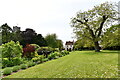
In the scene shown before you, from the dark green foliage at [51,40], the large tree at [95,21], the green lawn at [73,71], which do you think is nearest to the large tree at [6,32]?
the dark green foliage at [51,40]

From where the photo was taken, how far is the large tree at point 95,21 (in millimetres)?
32438

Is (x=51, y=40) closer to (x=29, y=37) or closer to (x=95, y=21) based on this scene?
(x=29, y=37)

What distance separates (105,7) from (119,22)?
4788 mm

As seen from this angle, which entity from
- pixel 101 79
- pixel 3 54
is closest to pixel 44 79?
pixel 101 79

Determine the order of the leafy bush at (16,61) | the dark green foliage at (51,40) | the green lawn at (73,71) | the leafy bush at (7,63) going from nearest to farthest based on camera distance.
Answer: the green lawn at (73,71) < the leafy bush at (7,63) < the leafy bush at (16,61) < the dark green foliage at (51,40)

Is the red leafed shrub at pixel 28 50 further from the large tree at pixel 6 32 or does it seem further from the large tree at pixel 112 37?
the large tree at pixel 6 32

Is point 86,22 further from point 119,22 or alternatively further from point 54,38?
point 54,38

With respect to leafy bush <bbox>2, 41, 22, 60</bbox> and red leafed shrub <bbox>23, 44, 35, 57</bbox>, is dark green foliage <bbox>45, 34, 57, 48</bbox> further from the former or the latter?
leafy bush <bbox>2, 41, 22, 60</bbox>

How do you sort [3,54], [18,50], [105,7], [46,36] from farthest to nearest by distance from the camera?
1. [46,36]
2. [105,7]
3. [18,50]
4. [3,54]

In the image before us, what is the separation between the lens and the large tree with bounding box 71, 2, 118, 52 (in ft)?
106

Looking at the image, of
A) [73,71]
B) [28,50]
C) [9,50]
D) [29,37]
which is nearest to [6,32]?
[29,37]

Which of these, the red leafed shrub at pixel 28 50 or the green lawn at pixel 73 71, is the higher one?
the red leafed shrub at pixel 28 50

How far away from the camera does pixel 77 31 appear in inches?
1352

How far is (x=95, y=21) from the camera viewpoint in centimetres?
3372
